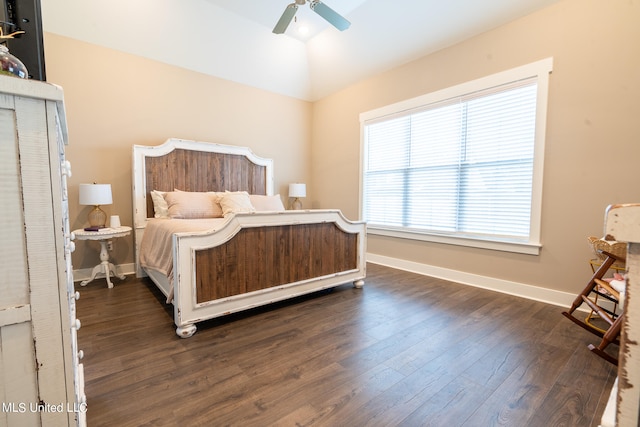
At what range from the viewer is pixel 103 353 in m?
1.74

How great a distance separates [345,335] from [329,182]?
334 cm

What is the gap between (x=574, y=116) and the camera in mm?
2471

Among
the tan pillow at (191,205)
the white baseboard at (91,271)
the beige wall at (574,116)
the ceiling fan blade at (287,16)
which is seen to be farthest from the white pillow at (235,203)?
the beige wall at (574,116)

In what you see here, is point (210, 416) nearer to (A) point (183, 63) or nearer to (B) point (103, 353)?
(B) point (103, 353)

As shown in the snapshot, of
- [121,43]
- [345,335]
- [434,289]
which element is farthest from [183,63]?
[434,289]

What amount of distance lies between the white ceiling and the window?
64cm

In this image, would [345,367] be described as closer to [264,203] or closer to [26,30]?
[26,30]

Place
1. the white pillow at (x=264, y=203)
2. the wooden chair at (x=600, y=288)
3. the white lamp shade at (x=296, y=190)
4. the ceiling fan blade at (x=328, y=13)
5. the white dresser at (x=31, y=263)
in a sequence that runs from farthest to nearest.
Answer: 1. the white lamp shade at (x=296, y=190)
2. the white pillow at (x=264, y=203)
3. the ceiling fan blade at (x=328, y=13)
4. the wooden chair at (x=600, y=288)
5. the white dresser at (x=31, y=263)

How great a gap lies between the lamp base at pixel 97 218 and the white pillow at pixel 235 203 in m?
1.29

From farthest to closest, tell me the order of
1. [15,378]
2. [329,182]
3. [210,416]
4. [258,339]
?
[329,182]
[258,339]
[210,416]
[15,378]

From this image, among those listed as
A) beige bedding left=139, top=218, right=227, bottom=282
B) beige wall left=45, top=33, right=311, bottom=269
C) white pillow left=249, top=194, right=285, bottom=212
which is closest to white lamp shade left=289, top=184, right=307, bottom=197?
white pillow left=249, top=194, right=285, bottom=212

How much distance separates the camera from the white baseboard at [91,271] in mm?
3207

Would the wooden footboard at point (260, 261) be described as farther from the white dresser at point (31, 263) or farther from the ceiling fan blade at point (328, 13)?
the ceiling fan blade at point (328, 13)

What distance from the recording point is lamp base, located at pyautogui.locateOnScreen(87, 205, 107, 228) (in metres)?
3.09
